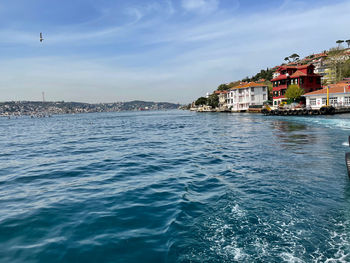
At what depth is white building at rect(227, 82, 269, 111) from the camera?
94438 mm

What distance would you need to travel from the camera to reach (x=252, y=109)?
3445 inches

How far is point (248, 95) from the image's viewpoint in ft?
316

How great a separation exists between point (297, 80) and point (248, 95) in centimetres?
2548

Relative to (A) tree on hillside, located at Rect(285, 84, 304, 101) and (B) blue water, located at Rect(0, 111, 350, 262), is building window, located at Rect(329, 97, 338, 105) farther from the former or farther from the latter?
(B) blue water, located at Rect(0, 111, 350, 262)

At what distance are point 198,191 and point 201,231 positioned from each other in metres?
3.26

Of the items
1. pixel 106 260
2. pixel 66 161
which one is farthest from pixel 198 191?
pixel 66 161

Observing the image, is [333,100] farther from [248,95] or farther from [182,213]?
[182,213]

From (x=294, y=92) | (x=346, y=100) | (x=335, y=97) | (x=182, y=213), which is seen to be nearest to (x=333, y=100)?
(x=335, y=97)

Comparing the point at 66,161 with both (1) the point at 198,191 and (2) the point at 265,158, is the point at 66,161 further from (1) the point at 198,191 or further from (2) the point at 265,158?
(2) the point at 265,158

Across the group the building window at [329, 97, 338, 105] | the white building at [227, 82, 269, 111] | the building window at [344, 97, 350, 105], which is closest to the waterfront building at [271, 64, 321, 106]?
the building window at [329, 97, 338, 105]

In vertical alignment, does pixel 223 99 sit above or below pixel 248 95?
above

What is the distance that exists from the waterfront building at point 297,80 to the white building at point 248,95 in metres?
14.6

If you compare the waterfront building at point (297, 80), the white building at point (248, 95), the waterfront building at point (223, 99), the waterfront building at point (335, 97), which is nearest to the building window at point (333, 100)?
the waterfront building at point (335, 97)

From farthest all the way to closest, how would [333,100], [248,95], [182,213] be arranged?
[248,95]
[333,100]
[182,213]
